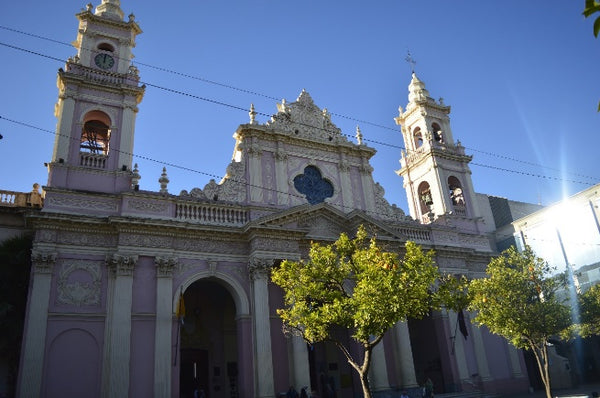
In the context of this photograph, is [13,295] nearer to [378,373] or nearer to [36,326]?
[36,326]

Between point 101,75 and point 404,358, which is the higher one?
point 101,75

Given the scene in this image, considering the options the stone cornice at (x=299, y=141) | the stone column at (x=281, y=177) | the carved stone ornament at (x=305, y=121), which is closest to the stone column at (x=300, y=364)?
the stone column at (x=281, y=177)

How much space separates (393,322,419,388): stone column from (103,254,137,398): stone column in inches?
457

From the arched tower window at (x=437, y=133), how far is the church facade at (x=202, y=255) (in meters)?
3.25

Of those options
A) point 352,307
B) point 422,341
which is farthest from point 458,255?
point 352,307

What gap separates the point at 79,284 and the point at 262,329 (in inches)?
276

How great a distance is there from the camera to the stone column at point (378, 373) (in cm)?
2006

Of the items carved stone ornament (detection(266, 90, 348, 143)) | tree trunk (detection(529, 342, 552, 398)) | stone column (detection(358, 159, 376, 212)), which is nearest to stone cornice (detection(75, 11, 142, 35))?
carved stone ornament (detection(266, 90, 348, 143))

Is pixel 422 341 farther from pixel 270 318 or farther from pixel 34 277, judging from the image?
pixel 34 277

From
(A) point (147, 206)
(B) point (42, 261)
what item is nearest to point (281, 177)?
(A) point (147, 206)

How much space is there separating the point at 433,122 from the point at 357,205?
958cm

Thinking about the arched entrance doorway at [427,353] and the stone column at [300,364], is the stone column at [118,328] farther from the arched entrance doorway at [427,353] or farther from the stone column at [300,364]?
the arched entrance doorway at [427,353]

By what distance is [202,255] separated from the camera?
19469 mm

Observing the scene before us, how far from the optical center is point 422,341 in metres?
25.3
